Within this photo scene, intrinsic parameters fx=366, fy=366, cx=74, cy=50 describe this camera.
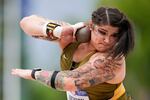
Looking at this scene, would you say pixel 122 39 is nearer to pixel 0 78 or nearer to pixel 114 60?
pixel 114 60

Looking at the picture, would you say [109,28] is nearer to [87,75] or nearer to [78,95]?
[87,75]

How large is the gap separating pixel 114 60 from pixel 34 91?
23.4 inches

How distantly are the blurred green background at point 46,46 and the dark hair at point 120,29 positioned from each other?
0.38 meters

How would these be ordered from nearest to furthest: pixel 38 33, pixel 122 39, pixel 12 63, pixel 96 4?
pixel 122 39 < pixel 38 33 < pixel 96 4 < pixel 12 63

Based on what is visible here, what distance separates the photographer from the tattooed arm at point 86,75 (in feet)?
3.70

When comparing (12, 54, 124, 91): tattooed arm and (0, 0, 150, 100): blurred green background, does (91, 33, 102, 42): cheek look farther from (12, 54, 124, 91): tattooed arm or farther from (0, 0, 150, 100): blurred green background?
(0, 0, 150, 100): blurred green background

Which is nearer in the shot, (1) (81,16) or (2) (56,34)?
(2) (56,34)

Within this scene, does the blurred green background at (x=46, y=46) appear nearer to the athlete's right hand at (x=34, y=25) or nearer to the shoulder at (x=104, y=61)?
the athlete's right hand at (x=34, y=25)

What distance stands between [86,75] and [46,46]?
0.51 metres

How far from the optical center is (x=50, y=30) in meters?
1.22

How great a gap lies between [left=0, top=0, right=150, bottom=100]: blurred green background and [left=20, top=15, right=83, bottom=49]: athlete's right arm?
30 cm

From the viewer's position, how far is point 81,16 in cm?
157

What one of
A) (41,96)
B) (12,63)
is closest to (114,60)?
(41,96)

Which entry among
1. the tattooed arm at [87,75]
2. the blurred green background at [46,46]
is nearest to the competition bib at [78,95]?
the tattooed arm at [87,75]
